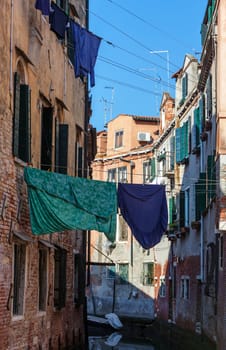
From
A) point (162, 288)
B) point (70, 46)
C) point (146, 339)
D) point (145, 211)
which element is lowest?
point (146, 339)

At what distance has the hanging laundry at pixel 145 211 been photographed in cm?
1506

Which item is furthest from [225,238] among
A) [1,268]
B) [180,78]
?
[180,78]

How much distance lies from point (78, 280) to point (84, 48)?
665 centimetres

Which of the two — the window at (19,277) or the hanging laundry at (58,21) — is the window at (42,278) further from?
the hanging laundry at (58,21)

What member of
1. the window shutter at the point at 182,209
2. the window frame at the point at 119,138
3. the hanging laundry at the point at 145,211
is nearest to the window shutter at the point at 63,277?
the hanging laundry at the point at 145,211

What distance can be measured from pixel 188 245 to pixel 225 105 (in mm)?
9809

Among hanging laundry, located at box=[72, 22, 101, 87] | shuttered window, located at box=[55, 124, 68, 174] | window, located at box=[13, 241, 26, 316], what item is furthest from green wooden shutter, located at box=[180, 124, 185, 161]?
window, located at box=[13, 241, 26, 316]

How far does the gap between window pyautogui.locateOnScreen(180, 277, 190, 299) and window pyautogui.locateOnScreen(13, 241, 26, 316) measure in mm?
14479

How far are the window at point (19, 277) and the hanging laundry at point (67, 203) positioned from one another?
73 centimetres

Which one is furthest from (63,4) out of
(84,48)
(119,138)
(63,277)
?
(119,138)

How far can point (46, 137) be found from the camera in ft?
52.7

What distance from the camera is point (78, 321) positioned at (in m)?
21.0

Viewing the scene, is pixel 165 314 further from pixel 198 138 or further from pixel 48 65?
pixel 48 65

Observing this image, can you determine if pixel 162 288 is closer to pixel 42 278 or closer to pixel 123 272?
pixel 123 272
